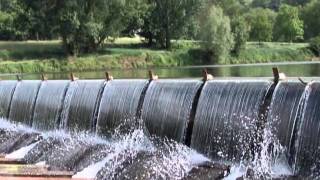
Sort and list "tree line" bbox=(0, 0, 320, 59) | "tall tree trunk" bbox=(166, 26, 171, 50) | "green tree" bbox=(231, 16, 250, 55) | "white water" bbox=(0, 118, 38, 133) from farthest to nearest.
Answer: "tall tree trunk" bbox=(166, 26, 171, 50)
"green tree" bbox=(231, 16, 250, 55)
"tree line" bbox=(0, 0, 320, 59)
"white water" bbox=(0, 118, 38, 133)

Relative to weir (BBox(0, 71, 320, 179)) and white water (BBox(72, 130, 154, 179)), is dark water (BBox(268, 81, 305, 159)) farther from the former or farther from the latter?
white water (BBox(72, 130, 154, 179))

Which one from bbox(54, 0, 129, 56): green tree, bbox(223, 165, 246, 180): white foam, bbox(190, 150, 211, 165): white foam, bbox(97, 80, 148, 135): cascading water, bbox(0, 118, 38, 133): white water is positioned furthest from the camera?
bbox(54, 0, 129, 56): green tree

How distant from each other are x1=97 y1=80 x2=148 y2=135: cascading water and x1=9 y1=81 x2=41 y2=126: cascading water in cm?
525

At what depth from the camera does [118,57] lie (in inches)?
2650

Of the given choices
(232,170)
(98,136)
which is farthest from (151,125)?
(232,170)

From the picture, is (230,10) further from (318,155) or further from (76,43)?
(318,155)

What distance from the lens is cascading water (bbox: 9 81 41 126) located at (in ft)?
87.6

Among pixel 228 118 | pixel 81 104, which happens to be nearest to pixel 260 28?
pixel 81 104

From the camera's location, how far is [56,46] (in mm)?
73562

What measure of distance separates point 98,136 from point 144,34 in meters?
58.5

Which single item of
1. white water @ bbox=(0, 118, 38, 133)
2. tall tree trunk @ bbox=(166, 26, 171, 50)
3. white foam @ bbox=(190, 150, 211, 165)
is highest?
white foam @ bbox=(190, 150, 211, 165)

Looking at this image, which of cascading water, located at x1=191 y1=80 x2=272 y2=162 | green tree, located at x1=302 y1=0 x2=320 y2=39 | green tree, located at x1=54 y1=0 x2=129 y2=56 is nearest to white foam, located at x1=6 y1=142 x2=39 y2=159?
cascading water, located at x1=191 y1=80 x2=272 y2=162

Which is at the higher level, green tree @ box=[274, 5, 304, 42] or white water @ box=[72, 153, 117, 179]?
white water @ box=[72, 153, 117, 179]

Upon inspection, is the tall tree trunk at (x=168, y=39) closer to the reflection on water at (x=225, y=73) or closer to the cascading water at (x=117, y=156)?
the reflection on water at (x=225, y=73)
